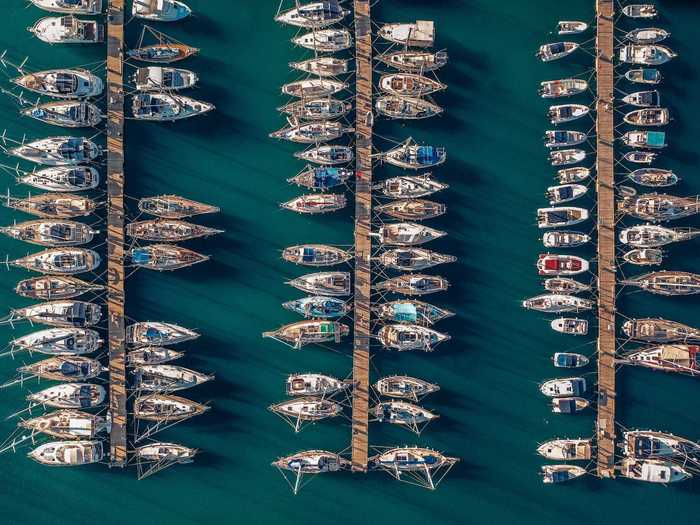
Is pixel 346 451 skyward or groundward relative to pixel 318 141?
groundward

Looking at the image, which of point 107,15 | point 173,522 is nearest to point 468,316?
point 173,522

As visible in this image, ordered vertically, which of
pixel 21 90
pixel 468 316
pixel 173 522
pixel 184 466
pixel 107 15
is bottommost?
pixel 173 522

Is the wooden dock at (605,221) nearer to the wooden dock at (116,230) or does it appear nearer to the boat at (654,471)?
the boat at (654,471)

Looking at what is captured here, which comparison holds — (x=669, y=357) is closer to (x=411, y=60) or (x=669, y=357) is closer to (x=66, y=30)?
(x=411, y=60)

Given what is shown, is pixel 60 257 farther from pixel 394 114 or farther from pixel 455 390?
pixel 455 390

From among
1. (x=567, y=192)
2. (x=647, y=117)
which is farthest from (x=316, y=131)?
(x=647, y=117)
